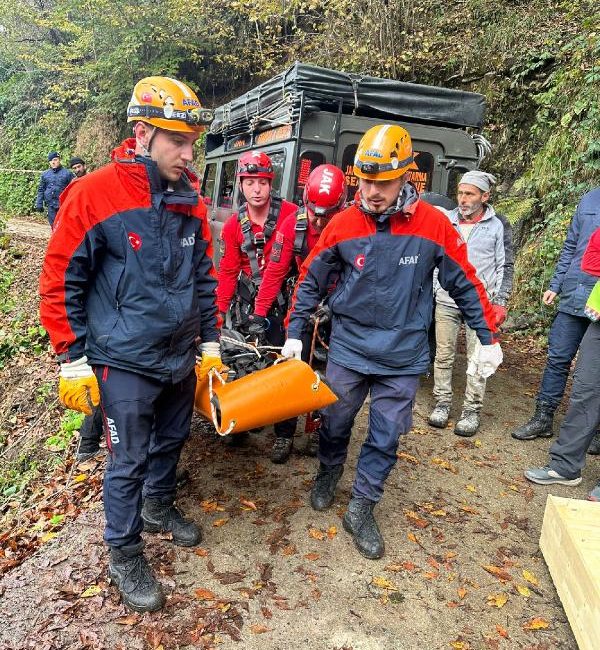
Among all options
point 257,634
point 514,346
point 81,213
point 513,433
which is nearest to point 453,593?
point 257,634

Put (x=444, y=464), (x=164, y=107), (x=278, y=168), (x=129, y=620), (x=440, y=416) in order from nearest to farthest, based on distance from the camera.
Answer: (x=164, y=107), (x=129, y=620), (x=444, y=464), (x=440, y=416), (x=278, y=168)

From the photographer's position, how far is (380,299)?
2953mm

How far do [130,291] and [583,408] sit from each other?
3.09 meters

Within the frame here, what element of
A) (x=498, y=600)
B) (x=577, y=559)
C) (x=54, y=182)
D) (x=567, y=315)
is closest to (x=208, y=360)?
(x=498, y=600)

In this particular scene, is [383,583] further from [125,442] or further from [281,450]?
[125,442]

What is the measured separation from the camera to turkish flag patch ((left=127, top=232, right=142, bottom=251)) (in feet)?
8.00

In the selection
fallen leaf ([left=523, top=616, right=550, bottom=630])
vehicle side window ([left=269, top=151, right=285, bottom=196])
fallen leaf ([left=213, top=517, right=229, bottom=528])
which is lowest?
fallen leaf ([left=213, top=517, right=229, bottom=528])

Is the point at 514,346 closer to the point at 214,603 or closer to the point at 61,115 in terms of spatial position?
the point at 214,603

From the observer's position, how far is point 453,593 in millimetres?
2871

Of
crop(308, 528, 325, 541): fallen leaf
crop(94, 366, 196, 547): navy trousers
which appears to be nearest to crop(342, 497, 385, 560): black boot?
crop(308, 528, 325, 541): fallen leaf

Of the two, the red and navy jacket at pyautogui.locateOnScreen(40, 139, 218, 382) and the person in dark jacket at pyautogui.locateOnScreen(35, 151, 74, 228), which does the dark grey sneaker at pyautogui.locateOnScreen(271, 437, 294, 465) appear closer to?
the red and navy jacket at pyautogui.locateOnScreen(40, 139, 218, 382)

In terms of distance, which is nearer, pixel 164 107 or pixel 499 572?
pixel 164 107

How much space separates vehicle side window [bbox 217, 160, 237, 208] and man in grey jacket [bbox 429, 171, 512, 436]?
134 inches

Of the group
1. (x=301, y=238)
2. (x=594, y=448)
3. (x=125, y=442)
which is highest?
(x=301, y=238)
